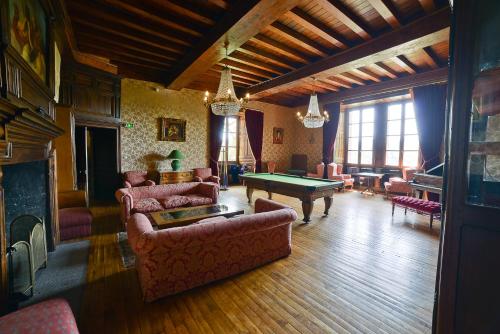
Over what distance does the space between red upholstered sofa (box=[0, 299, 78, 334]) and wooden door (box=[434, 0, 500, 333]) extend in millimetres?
2119

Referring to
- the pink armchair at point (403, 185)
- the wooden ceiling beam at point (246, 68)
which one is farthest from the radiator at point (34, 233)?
the pink armchair at point (403, 185)

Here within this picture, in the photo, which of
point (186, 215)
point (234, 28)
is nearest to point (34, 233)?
point (186, 215)

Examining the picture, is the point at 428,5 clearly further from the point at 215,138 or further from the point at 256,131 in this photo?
the point at 256,131

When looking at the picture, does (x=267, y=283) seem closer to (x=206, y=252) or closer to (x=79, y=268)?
(x=206, y=252)

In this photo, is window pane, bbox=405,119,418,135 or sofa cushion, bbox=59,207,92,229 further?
window pane, bbox=405,119,418,135

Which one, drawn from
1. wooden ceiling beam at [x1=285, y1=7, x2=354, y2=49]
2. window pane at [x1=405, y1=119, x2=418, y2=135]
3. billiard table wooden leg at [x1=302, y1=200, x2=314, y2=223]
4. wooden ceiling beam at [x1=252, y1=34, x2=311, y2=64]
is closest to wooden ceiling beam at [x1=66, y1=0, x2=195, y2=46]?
wooden ceiling beam at [x1=252, y1=34, x2=311, y2=64]

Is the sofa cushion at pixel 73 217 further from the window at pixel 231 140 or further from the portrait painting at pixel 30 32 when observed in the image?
the window at pixel 231 140

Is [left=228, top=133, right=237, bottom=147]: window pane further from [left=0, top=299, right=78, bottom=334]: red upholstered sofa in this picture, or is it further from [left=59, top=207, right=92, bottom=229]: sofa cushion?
[left=0, top=299, right=78, bottom=334]: red upholstered sofa

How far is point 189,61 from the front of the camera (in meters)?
4.70

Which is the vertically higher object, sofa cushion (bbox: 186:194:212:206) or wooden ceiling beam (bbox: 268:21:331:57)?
wooden ceiling beam (bbox: 268:21:331:57)

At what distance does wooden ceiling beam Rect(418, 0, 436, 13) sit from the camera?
3160 mm

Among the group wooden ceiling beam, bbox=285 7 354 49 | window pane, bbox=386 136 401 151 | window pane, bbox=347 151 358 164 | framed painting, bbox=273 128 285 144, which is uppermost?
wooden ceiling beam, bbox=285 7 354 49

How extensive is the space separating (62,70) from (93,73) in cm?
59

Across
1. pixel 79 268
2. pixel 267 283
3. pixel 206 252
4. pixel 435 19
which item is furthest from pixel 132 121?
pixel 435 19
